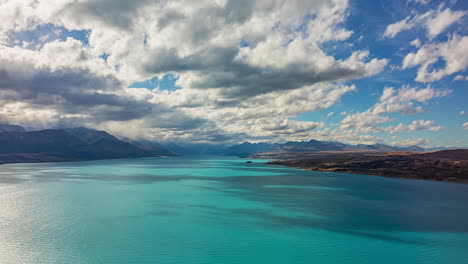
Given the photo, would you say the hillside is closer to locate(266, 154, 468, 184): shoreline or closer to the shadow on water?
locate(266, 154, 468, 184): shoreline

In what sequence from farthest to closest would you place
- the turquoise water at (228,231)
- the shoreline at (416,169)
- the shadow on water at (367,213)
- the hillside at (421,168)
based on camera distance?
the hillside at (421,168), the shoreline at (416,169), the shadow on water at (367,213), the turquoise water at (228,231)

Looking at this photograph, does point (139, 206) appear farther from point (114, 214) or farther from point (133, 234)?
point (133, 234)

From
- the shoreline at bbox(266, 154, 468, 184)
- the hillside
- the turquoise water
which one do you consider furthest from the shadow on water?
the hillside

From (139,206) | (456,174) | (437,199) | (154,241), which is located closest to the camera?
(154,241)

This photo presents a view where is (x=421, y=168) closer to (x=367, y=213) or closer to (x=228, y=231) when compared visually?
(x=367, y=213)

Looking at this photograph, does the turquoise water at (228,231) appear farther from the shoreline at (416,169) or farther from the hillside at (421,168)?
the hillside at (421,168)

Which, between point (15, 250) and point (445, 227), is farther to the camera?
point (445, 227)

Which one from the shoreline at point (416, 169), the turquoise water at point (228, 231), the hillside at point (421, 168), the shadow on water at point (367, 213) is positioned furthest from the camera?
the hillside at point (421, 168)

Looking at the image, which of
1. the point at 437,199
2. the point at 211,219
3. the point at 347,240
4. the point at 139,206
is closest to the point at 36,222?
the point at 139,206

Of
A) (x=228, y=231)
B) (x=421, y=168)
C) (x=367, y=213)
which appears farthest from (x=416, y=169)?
(x=228, y=231)

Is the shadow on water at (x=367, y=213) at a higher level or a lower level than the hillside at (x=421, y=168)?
lower

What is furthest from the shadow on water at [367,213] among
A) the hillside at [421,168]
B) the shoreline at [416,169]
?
the hillside at [421,168]
